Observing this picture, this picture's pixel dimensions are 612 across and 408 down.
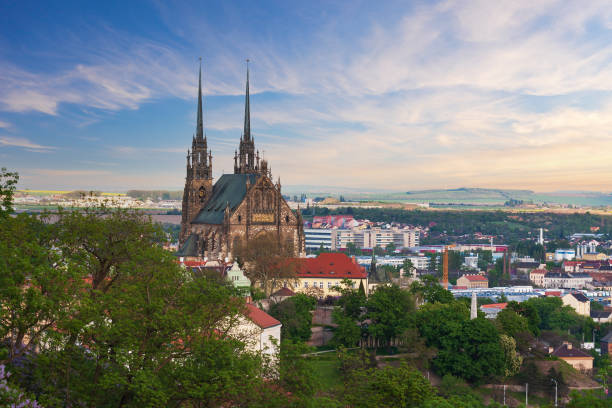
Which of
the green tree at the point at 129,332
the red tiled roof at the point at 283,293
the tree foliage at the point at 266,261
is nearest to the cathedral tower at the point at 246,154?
the tree foliage at the point at 266,261

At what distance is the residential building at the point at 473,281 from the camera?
623ft

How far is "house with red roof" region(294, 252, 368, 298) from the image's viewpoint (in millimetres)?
92062

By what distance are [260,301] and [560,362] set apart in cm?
3117

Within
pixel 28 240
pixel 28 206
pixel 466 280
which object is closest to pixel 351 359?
pixel 28 240

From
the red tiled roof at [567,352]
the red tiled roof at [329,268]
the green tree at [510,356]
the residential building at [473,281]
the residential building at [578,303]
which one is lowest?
the residential building at [473,281]

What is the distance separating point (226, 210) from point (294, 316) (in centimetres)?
3134

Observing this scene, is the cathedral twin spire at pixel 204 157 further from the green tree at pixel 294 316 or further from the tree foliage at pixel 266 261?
the green tree at pixel 294 316

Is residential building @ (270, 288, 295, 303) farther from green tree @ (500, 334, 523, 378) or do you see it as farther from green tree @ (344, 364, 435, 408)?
green tree @ (344, 364, 435, 408)

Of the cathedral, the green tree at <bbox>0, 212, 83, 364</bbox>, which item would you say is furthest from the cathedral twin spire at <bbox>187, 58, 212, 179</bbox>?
the green tree at <bbox>0, 212, 83, 364</bbox>

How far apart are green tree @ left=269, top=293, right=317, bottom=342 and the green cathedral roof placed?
29.6 meters

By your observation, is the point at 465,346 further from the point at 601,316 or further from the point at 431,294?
the point at 601,316

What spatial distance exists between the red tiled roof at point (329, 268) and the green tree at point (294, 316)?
20651mm

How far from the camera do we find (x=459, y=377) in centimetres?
6500

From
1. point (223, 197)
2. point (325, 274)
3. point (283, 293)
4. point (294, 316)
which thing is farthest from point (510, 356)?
point (223, 197)
